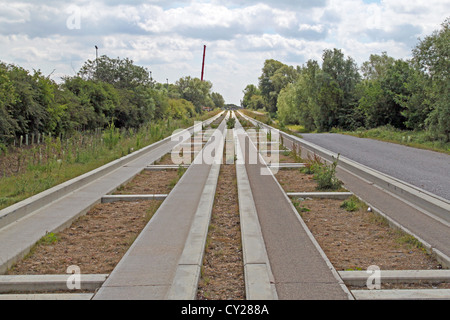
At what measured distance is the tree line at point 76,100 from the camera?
16.7 meters

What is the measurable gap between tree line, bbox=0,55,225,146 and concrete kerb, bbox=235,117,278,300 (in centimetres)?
1021

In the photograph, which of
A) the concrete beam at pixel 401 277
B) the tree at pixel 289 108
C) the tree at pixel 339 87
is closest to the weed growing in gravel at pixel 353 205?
the concrete beam at pixel 401 277

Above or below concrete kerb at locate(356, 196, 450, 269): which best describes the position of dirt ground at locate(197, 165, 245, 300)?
below

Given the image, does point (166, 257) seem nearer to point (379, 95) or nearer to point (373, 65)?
point (379, 95)

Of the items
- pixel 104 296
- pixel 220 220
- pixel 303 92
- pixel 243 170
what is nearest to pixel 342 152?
pixel 243 170

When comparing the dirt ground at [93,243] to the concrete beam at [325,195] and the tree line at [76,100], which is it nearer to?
the concrete beam at [325,195]

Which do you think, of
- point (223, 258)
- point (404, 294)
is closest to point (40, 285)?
point (223, 258)

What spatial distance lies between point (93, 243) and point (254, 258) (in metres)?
2.57

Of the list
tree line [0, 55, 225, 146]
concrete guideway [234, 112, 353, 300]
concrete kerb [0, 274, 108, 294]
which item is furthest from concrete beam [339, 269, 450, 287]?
tree line [0, 55, 225, 146]

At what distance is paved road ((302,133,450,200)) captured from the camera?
10.8m

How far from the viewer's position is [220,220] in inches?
318

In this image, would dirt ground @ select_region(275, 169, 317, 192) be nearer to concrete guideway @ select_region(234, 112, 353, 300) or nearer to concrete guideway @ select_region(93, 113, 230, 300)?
concrete guideway @ select_region(234, 112, 353, 300)

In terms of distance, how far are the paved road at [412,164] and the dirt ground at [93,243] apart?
20.9ft
